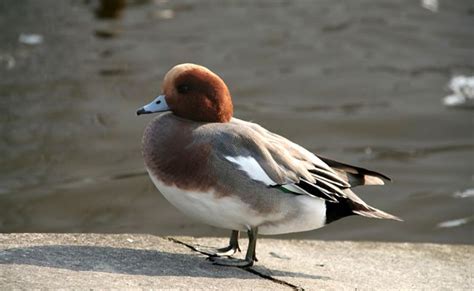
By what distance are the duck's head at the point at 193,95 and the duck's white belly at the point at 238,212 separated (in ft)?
0.97

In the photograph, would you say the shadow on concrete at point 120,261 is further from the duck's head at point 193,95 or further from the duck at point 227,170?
the duck's head at point 193,95

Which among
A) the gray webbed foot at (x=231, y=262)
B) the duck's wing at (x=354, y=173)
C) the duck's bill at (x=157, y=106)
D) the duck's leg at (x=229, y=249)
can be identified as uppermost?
the duck's bill at (x=157, y=106)

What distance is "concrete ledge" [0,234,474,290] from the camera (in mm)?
3564

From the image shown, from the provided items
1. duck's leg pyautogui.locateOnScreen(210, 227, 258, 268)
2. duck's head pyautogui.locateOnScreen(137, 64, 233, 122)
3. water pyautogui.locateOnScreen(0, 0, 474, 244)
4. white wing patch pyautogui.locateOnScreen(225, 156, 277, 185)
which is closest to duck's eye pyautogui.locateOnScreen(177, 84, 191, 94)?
duck's head pyautogui.locateOnScreen(137, 64, 233, 122)

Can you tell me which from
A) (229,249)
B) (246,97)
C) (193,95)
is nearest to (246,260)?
(229,249)

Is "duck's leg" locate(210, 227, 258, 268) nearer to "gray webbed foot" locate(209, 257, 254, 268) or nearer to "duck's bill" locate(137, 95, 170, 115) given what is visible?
"gray webbed foot" locate(209, 257, 254, 268)

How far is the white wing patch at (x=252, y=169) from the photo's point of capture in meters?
3.76

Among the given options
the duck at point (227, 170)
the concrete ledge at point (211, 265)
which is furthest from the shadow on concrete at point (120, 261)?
the duck at point (227, 170)

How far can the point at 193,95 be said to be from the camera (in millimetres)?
3906

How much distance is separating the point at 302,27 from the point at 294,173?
6.20 m

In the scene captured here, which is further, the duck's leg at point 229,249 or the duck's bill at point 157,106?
the duck's leg at point 229,249

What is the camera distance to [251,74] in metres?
8.84

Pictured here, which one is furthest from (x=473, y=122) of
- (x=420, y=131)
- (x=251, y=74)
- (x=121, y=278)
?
(x=121, y=278)

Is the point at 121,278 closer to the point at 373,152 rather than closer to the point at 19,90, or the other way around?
the point at 373,152
